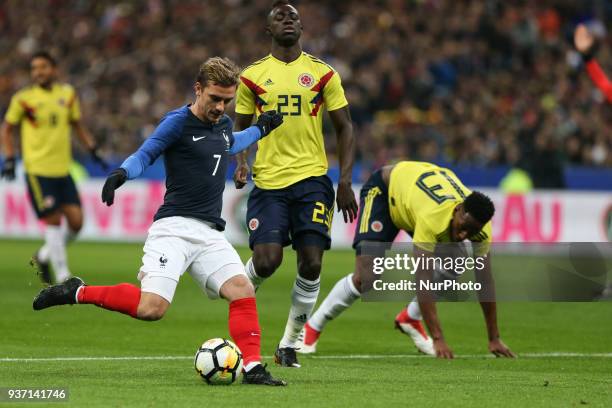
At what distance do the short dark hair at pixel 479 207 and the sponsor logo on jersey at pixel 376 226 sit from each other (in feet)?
Answer: 4.31

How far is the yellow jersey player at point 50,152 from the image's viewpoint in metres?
15.1

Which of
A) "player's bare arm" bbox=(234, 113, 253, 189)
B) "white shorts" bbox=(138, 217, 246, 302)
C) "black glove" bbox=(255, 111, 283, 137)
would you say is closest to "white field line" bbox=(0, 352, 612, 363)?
"white shorts" bbox=(138, 217, 246, 302)

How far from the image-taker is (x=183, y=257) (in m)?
8.08

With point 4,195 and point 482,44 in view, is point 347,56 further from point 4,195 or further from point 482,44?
point 4,195

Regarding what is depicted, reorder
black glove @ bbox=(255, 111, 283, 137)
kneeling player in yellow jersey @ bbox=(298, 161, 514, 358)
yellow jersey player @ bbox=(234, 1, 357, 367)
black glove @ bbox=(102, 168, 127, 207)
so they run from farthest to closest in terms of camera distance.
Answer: kneeling player in yellow jersey @ bbox=(298, 161, 514, 358)
yellow jersey player @ bbox=(234, 1, 357, 367)
black glove @ bbox=(255, 111, 283, 137)
black glove @ bbox=(102, 168, 127, 207)

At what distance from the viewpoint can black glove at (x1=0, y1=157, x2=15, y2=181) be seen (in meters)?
14.7

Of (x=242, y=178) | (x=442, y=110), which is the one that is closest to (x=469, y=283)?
(x=242, y=178)

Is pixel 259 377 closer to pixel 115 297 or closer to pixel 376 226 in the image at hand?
pixel 115 297

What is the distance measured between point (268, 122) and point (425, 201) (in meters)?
1.79

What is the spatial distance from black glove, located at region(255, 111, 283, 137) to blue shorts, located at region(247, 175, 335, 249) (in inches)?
25.1

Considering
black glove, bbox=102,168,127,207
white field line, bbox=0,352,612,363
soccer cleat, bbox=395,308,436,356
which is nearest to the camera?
black glove, bbox=102,168,127,207

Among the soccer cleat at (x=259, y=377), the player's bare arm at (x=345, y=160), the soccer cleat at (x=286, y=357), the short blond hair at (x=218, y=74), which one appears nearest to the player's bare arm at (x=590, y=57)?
the player's bare arm at (x=345, y=160)

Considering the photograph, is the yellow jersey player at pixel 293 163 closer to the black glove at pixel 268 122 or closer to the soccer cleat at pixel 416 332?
the black glove at pixel 268 122

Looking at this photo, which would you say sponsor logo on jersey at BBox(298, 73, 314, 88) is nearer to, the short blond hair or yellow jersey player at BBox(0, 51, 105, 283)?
the short blond hair
